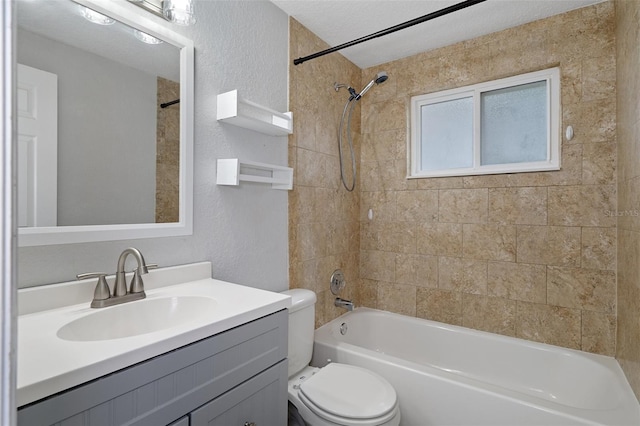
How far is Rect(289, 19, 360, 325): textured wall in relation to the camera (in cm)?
213

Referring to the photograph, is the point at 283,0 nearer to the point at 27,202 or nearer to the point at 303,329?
the point at 27,202

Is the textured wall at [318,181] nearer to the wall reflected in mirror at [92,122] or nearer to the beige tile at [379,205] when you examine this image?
the beige tile at [379,205]

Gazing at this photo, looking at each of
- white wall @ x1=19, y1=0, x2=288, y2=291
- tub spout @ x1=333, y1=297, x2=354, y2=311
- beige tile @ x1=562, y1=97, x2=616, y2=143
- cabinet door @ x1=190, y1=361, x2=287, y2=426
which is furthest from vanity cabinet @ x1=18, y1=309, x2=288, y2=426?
beige tile @ x1=562, y1=97, x2=616, y2=143

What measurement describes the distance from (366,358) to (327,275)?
0.70 metres

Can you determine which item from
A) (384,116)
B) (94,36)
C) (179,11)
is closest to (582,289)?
(384,116)

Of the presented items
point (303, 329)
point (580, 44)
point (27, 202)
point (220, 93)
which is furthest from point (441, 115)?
point (27, 202)

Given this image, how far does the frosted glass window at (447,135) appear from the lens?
96.3 inches

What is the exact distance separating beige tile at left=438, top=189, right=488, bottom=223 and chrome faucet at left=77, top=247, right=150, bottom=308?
2.03m

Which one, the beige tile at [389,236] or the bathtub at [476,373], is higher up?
the beige tile at [389,236]

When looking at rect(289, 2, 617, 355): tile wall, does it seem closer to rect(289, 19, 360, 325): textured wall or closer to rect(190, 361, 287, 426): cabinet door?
rect(289, 19, 360, 325): textured wall

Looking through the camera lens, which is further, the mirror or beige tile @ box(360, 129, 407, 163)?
beige tile @ box(360, 129, 407, 163)

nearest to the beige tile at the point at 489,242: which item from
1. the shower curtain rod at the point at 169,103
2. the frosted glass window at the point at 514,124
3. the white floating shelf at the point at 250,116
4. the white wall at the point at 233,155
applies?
the frosted glass window at the point at 514,124

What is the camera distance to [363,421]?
1345mm

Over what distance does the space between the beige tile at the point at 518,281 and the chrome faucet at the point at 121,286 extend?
7.04ft
